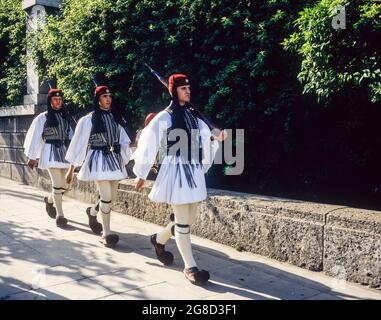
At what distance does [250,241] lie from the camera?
5203mm

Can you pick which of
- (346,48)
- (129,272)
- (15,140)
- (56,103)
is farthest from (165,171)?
(15,140)

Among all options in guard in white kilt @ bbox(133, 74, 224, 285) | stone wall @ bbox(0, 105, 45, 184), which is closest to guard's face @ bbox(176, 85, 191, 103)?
guard in white kilt @ bbox(133, 74, 224, 285)

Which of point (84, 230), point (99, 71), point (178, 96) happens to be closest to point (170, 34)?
point (99, 71)

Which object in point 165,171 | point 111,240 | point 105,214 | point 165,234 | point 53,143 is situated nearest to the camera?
point 165,171

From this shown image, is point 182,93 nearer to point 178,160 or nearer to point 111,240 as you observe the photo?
point 178,160

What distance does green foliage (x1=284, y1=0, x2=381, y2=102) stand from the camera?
4.38 meters

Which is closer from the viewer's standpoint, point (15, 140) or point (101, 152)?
point (101, 152)

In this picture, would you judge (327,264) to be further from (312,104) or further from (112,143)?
(112,143)

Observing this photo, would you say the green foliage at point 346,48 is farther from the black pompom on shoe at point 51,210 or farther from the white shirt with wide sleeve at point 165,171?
the black pompom on shoe at point 51,210

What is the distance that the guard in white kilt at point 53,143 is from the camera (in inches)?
266

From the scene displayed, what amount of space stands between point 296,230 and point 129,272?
6.25ft

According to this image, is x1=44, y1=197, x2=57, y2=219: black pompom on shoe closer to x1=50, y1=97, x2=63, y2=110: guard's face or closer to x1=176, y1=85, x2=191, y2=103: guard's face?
x1=50, y1=97, x2=63, y2=110: guard's face

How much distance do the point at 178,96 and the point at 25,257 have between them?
105 inches

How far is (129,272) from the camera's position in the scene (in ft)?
Result: 15.0
